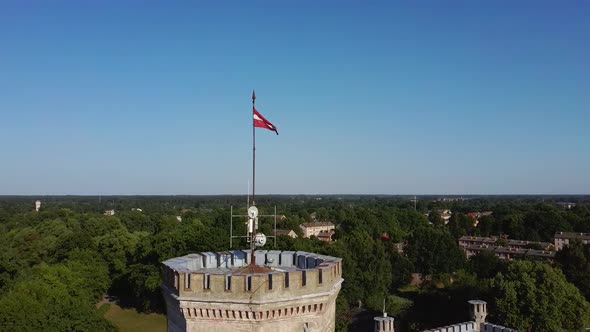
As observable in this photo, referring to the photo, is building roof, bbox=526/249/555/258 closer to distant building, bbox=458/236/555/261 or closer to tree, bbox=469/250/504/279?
distant building, bbox=458/236/555/261

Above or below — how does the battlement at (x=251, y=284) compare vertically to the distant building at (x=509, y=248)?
above

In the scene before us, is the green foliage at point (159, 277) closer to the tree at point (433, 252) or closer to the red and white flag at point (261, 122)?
the tree at point (433, 252)

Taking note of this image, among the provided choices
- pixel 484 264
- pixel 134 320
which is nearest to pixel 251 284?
pixel 134 320

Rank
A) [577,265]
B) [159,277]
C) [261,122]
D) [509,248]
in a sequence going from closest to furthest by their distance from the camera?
[261,122] < [159,277] < [577,265] < [509,248]

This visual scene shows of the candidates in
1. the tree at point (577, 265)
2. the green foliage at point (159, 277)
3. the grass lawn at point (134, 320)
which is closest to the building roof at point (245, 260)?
the green foliage at point (159, 277)

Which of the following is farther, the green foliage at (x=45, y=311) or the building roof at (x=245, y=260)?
the green foliage at (x=45, y=311)

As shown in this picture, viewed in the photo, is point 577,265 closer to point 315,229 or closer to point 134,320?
point 134,320

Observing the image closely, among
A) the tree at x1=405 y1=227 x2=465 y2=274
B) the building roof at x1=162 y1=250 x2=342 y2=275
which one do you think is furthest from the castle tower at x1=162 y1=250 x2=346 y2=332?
the tree at x1=405 y1=227 x2=465 y2=274
